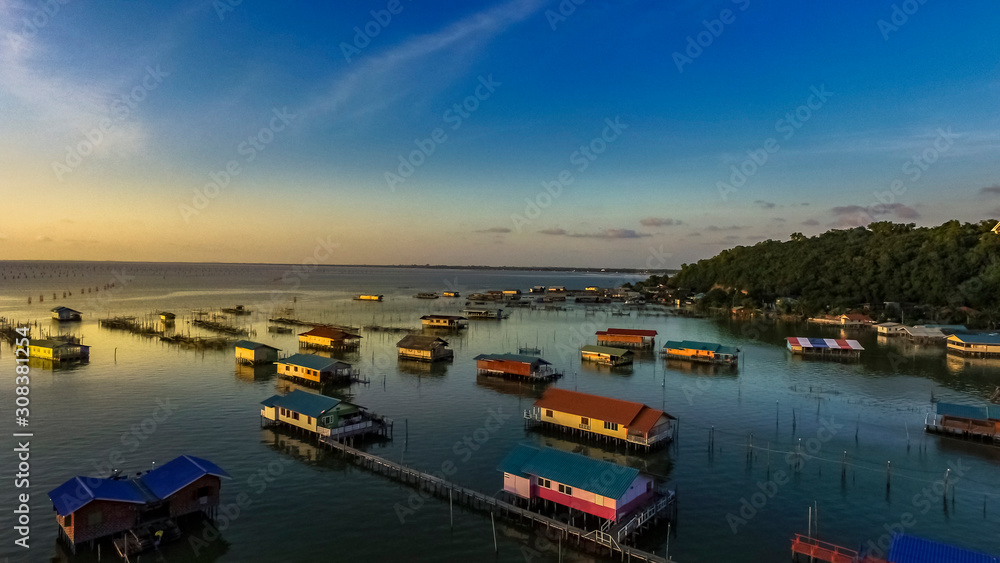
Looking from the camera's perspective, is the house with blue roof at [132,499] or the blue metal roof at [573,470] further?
the blue metal roof at [573,470]

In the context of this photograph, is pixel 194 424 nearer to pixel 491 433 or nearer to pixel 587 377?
pixel 491 433

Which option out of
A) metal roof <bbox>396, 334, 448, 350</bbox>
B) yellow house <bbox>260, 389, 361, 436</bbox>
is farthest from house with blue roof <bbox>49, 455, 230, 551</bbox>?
metal roof <bbox>396, 334, 448, 350</bbox>

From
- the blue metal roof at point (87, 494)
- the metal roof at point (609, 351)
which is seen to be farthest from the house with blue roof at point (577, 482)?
the metal roof at point (609, 351)

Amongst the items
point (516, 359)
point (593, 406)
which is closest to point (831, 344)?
point (516, 359)

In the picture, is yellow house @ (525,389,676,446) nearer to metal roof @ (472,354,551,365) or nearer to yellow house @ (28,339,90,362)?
metal roof @ (472,354,551,365)

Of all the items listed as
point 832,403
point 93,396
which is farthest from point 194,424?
point 832,403

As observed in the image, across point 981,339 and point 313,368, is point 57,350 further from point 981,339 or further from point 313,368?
point 981,339

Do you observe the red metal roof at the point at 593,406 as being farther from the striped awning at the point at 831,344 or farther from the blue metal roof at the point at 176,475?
the striped awning at the point at 831,344
